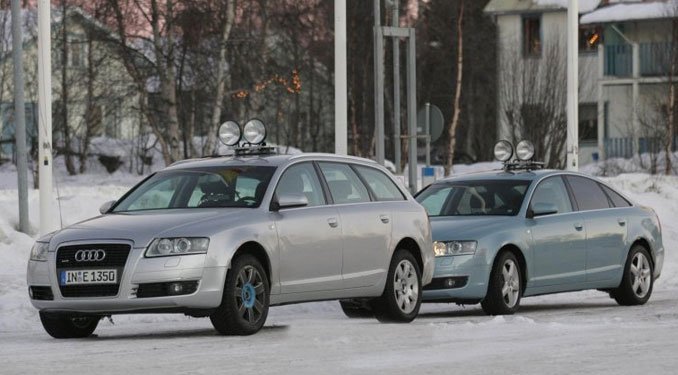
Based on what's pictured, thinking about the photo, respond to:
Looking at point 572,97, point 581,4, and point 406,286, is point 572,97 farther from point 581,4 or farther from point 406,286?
point 581,4

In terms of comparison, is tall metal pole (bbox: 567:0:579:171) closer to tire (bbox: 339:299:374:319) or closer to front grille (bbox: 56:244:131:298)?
tire (bbox: 339:299:374:319)

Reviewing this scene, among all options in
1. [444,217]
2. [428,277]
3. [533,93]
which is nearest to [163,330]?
[428,277]

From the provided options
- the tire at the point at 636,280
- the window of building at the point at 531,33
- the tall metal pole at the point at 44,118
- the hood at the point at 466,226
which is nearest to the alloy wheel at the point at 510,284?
the hood at the point at 466,226

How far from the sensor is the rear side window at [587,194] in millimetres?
18656

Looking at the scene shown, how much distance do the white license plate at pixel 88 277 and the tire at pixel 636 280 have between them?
7215mm

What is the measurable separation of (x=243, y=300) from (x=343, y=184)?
82.5 inches

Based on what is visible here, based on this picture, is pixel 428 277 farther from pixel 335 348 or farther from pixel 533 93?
pixel 533 93

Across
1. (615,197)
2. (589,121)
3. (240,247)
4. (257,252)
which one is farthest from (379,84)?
(589,121)

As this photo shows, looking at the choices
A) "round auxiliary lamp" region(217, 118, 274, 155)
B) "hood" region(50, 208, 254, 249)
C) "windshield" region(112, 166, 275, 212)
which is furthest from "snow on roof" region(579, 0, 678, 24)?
"hood" region(50, 208, 254, 249)

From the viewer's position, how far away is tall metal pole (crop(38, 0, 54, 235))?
2321 cm

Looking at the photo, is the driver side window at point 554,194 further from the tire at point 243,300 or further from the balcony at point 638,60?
the balcony at point 638,60

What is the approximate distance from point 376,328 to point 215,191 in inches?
65.9

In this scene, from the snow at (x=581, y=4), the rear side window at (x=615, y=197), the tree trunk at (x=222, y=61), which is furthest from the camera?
the snow at (x=581, y=4)

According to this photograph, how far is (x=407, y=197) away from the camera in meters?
16.0
